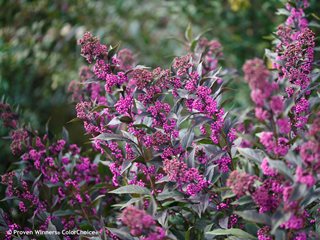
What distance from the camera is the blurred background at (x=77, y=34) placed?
376cm

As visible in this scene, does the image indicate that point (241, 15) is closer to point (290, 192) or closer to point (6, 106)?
point (6, 106)

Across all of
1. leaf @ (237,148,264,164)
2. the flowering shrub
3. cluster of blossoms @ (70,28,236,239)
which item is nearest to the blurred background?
the flowering shrub

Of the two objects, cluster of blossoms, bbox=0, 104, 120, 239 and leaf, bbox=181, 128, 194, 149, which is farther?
cluster of blossoms, bbox=0, 104, 120, 239

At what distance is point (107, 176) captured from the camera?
7.22 ft

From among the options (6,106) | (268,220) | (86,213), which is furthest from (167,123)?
(6,106)

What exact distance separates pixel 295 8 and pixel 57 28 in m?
2.60

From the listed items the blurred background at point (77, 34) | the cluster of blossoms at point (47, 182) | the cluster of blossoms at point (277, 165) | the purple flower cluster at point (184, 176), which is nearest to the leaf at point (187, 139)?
the purple flower cluster at point (184, 176)

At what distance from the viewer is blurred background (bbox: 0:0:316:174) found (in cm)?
376

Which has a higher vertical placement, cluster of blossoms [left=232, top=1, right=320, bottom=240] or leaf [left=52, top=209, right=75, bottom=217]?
cluster of blossoms [left=232, top=1, right=320, bottom=240]

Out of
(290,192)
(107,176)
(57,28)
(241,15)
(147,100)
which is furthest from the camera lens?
(57,28)

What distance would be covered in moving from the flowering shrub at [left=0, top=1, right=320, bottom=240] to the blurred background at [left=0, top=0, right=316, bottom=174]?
1639 millimetres

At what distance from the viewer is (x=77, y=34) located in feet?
13.1

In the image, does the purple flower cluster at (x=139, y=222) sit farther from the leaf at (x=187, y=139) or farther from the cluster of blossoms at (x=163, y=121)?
the leaf at (x=187, y=139)

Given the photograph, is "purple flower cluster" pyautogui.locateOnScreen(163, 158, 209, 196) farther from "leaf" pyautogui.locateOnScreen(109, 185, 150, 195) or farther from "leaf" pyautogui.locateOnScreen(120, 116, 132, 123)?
"leaf" pyautogui.locateOnScreen(120, 116, 132, 123)
